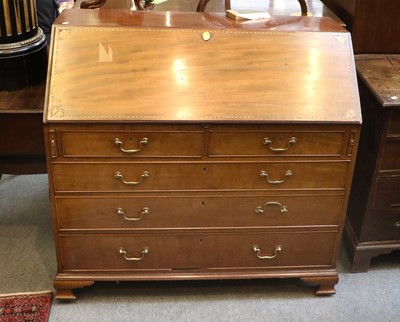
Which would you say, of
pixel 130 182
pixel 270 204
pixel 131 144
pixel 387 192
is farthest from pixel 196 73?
pixel 387 192

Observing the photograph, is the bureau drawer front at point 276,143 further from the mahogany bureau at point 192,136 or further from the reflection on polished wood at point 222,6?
the reflection on polished wood at point 222,6

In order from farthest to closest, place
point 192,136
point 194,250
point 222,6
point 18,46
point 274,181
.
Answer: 1. point 222,6
2. point 18,46
3. point 194,250
4. point 274,181
5. point 192,136

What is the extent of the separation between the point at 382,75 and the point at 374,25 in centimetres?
25

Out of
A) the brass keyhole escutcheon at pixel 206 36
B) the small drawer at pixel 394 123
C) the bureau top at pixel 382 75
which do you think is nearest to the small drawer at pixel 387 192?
the small drawer at pixel 394 123

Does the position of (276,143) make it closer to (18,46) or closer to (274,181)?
(274,181)

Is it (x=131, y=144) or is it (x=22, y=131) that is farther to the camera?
(x=22, y=131)

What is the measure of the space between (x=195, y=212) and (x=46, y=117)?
63 cm

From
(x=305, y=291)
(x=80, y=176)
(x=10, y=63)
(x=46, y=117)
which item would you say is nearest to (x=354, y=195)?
(x=305, y=291)

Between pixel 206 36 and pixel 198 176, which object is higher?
pixel 206 36

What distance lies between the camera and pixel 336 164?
1.96m

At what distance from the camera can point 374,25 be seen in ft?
7.42

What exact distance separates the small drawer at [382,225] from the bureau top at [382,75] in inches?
19.4

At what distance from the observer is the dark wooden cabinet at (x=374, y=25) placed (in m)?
2.23

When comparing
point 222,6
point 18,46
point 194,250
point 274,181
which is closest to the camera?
point 274,181
